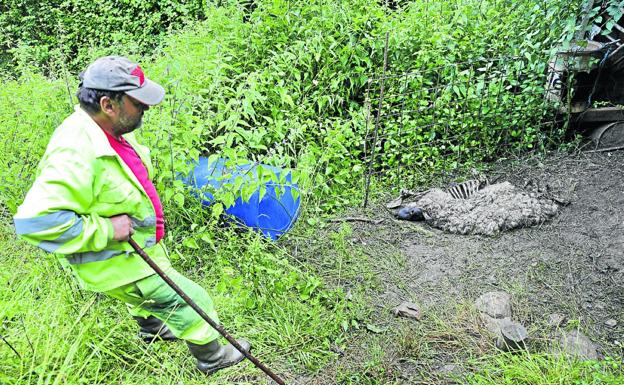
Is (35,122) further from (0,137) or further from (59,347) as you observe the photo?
(59,347)

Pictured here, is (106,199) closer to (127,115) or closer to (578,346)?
(127,115)

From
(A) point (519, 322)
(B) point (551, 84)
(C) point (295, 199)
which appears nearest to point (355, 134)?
(C) point (295, 199)

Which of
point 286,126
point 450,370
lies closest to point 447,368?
point 450,370

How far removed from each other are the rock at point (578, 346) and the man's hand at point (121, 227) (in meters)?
2.35

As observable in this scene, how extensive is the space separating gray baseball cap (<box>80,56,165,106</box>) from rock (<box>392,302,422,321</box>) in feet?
6.50

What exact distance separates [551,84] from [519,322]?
9.04 ft

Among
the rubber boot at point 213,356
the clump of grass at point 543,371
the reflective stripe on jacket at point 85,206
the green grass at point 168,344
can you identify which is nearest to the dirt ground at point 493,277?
the clump of grass at point 543,371

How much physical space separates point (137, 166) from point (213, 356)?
1.13 metres

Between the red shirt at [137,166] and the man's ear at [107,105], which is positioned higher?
the man's ear at [107,105]

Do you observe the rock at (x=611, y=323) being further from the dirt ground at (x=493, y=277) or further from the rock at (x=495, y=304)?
Answer: the rock at (x=495, y=304)

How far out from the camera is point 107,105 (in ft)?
7.46

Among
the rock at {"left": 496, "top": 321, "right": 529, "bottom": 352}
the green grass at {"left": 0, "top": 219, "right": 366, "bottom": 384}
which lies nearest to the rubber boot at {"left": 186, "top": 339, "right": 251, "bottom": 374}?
the green grass at {"left": 0, "top": 219, "right": 366, "bottom": 384}

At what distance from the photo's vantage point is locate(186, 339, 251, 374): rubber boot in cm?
280

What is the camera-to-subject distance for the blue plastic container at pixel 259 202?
12.8 feet
